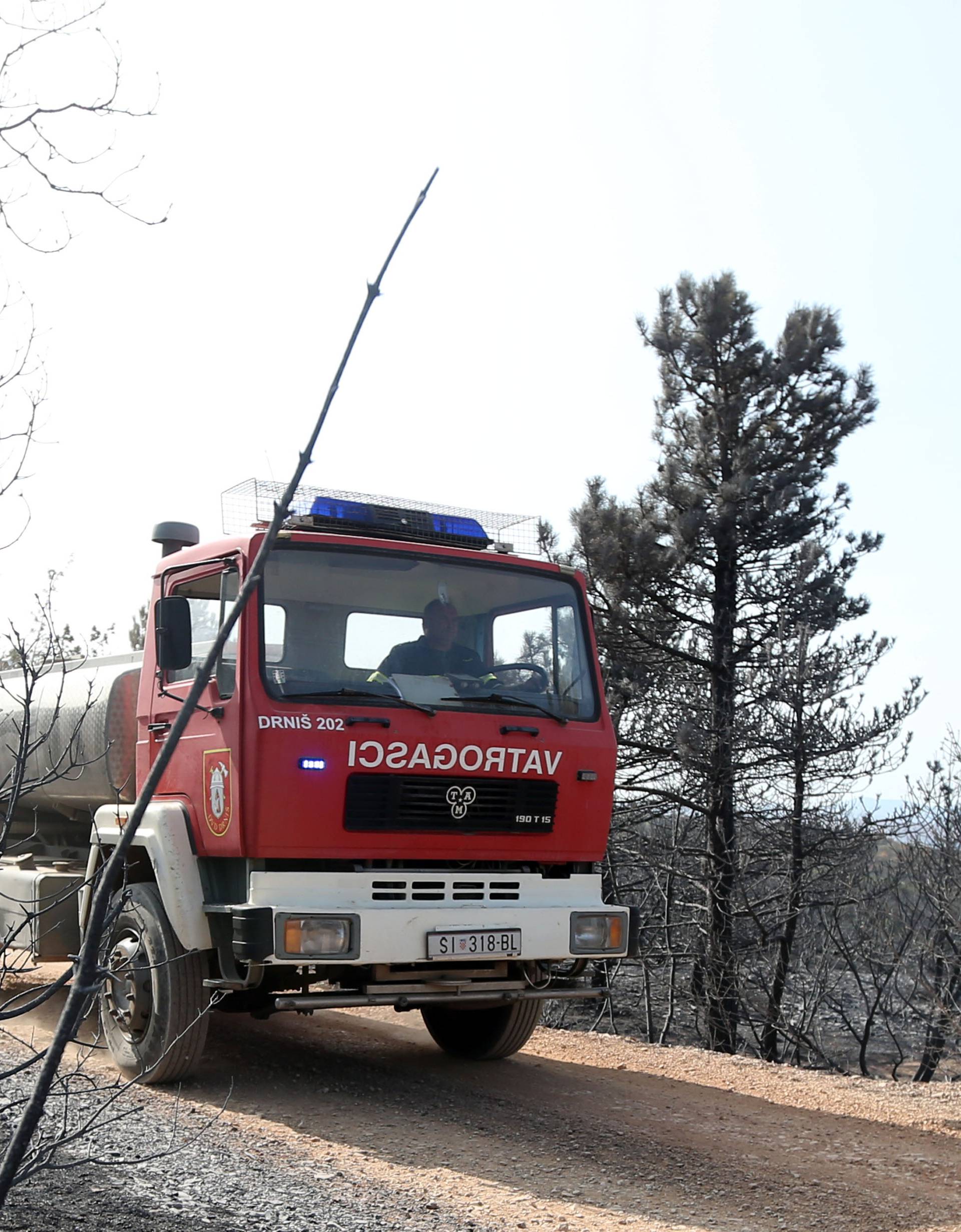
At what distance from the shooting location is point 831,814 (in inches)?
644

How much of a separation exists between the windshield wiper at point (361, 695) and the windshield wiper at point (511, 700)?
0.18 metres

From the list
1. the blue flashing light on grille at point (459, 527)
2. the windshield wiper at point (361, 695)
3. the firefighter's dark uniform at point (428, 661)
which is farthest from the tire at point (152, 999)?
the blue flashing light on grille at point (459, 527)

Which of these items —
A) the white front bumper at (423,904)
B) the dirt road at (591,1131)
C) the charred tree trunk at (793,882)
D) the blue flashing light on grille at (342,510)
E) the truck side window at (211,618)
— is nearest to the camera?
the dirt road at (591,1131)

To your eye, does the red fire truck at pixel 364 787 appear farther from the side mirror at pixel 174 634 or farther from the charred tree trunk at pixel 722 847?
the charred tree trunk at pixel 722 847

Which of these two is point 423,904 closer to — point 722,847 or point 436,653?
point 436,653

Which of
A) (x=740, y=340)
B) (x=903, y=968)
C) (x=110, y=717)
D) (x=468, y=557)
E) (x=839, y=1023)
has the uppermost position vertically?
(x=740, y=340)

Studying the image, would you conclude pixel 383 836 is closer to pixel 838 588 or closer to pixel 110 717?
pixel 110 717

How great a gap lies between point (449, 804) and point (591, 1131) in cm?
169

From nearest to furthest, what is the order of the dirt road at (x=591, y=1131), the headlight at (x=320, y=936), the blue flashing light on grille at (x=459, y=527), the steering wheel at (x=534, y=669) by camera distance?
1. the dirt road at (x=591, y=1131)
2. the headlight at (x=320, y=936)
3. the steering wheel at (x=534, y=669)
4. the blue flashing light on grille at (x=459, y=527)

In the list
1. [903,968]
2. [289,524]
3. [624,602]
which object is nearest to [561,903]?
[289,524]

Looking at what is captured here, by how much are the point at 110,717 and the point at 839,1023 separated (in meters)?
23.6

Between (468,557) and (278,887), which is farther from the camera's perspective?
(468,557)

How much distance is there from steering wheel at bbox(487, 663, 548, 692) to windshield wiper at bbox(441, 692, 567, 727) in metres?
0.12

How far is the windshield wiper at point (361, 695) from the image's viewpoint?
603 centimetres
